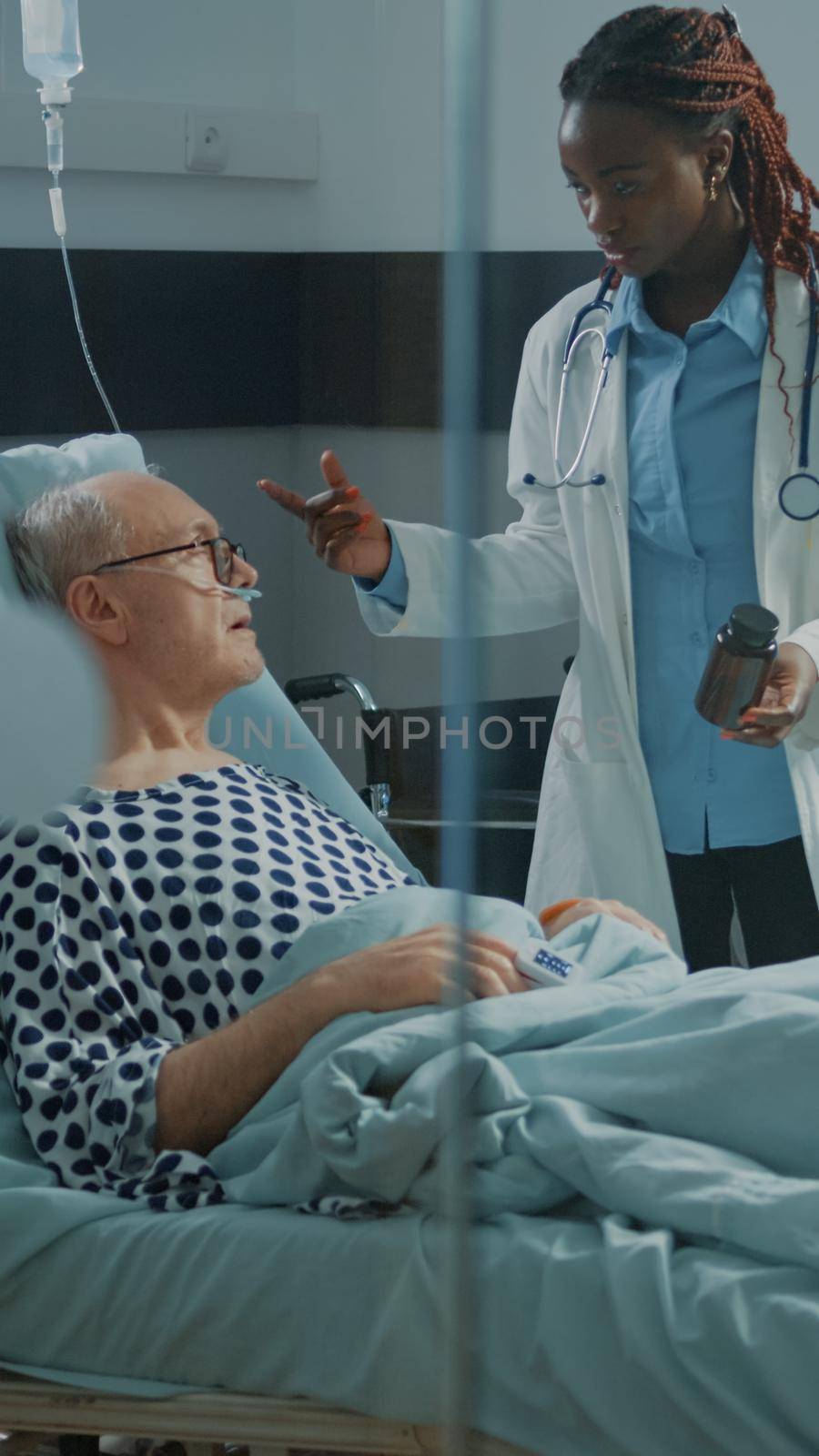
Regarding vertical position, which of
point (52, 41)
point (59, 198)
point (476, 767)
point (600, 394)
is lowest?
point (476, 767)

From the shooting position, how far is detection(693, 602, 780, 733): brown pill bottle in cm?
106

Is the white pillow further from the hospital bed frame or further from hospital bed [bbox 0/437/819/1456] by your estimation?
the hospital bed frame

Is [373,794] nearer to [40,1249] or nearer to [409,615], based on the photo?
[409,615]

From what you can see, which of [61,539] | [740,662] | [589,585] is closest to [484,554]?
[589,585]

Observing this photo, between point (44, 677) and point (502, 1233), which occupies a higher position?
point (44, 677)

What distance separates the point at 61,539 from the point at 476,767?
373 millimetres

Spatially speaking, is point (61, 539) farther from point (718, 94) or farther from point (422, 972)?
point (718, 94)

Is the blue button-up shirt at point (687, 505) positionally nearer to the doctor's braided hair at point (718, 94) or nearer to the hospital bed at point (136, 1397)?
the doctor's braided hair at point (718, 94)

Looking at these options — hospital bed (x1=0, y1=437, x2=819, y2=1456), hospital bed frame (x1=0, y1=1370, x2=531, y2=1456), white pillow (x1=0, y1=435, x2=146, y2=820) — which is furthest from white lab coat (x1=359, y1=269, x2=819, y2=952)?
hospital bed frame (x1=0, y1=1370, x2=531, y2=1456)

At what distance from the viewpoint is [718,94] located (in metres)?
1.03

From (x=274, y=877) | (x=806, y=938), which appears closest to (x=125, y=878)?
(x=274, y=877)

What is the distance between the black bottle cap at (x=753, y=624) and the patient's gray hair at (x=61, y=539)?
463 mm

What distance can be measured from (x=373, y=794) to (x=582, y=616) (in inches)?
8.0

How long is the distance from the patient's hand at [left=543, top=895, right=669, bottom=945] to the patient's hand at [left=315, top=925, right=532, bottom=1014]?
0.05 m
